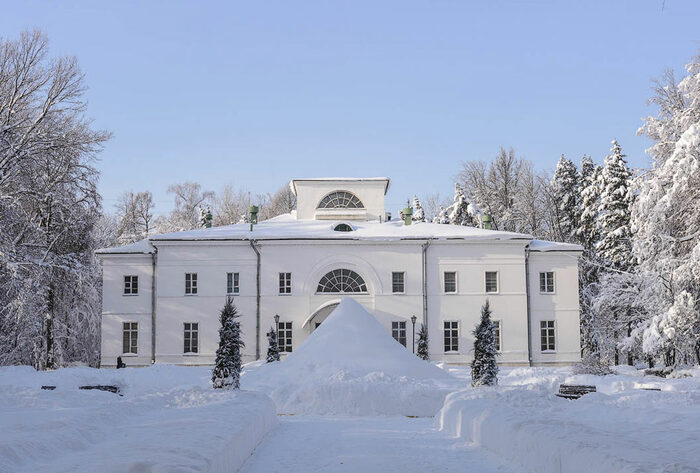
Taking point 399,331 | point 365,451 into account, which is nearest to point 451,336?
point 399,331

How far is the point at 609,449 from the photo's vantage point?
22.9 feet

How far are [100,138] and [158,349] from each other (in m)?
11.3

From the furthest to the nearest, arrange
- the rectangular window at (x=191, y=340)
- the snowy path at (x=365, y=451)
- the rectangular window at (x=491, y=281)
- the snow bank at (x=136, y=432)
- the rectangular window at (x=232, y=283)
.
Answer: the rectangular window at (x=491, y=281) → the rectangular window at (x=232, y=283) → the rectangular window at (x=191, y=340) → the snowy path at (x=365, y=451) → the snow bank at (x=136, y=432)

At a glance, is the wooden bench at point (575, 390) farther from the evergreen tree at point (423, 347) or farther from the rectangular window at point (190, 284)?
the rectangular window at point (190, 284)

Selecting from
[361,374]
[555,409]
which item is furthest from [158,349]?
[555,409]

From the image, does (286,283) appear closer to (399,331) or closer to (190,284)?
(190,284)

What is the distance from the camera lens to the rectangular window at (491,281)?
35.2m

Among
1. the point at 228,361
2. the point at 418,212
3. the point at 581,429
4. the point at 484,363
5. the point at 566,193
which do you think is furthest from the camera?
the point at 418,212

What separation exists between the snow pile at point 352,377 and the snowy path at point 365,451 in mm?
2332

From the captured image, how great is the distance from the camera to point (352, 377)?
18.0 m

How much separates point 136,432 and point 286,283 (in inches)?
1020

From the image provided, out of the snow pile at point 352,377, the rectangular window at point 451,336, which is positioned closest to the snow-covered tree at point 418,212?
the rectangular window at point 451,336

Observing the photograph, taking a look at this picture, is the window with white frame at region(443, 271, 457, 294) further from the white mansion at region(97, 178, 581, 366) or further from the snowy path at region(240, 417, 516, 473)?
the snowy path at region(240, 417, 516, 473)

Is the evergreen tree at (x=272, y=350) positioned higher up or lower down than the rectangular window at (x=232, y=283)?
lower down
